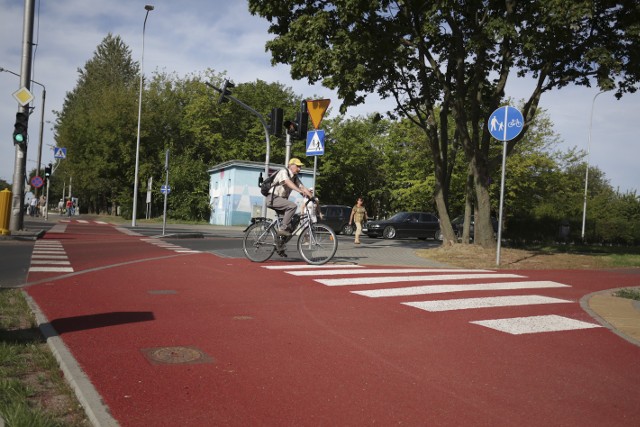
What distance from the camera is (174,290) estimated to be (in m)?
7.74

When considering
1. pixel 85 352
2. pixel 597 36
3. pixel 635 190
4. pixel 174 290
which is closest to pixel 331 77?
pixel 597 36

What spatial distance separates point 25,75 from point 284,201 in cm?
1047

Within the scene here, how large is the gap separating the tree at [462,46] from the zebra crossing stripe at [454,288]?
639cm

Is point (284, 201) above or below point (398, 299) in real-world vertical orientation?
above

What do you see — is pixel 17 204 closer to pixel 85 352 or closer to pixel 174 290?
pixel 174 290

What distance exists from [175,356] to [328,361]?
1.19 metres

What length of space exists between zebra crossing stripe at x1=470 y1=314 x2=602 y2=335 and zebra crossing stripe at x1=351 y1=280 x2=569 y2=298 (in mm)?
1813

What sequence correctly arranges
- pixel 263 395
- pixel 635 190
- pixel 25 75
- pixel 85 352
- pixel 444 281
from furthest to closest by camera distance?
pixel 635 190, pixel 25 75, pixel 444 281, pixel 85 352, pixel 263 395

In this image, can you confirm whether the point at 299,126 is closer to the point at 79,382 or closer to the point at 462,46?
the point at 462,46

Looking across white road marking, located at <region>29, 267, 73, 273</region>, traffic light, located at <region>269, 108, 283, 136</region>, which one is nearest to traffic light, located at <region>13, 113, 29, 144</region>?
traffic light, located at <region>269, 108, 283, 136</region>

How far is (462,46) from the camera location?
16.1 meters

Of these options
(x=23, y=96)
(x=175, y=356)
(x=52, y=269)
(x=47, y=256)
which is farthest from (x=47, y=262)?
(x=23, y=96)

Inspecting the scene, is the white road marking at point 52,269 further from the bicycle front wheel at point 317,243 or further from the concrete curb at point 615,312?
the concrete curb at point 615,312

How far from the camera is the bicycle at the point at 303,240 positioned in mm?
11109
